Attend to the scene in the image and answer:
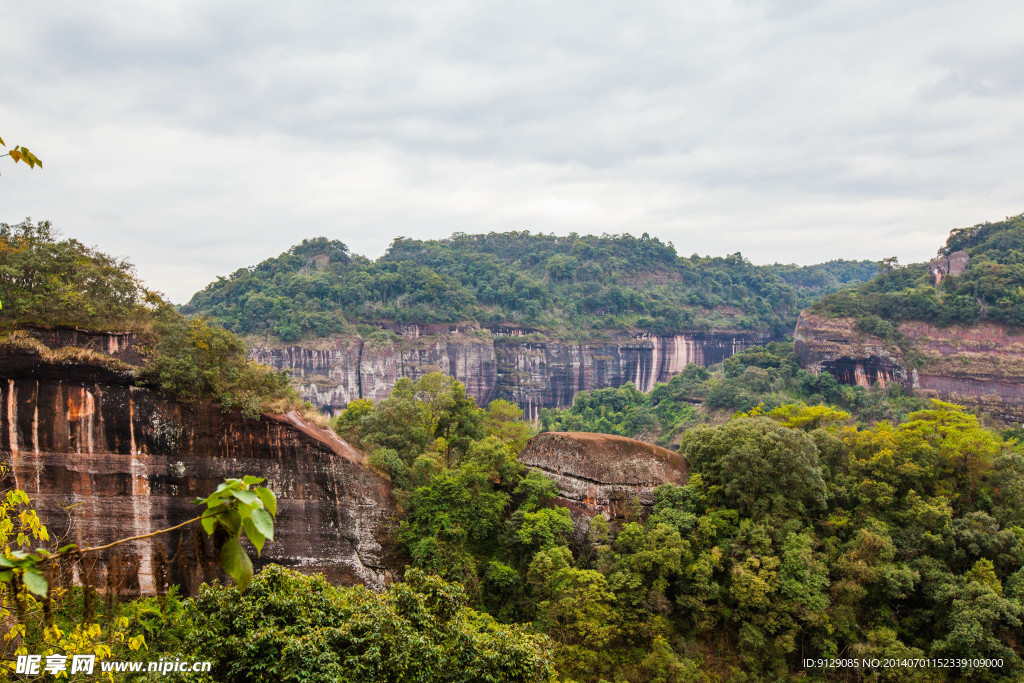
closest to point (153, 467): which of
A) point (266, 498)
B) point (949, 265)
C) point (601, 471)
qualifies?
point (601, 471)

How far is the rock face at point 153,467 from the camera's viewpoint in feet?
46.2

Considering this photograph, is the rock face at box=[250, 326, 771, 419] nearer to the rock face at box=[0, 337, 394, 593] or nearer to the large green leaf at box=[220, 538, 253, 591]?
the rock face at box=[0, 337, 394, 593]

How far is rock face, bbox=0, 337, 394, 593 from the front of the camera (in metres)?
14.1

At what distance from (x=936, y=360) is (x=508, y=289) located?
114ft

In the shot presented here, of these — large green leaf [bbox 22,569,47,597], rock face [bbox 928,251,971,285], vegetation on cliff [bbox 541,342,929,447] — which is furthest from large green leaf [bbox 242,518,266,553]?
rock face [bbox 928,251,971,285]

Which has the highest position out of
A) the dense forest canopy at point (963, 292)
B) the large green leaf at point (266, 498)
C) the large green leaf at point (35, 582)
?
the dense forest canopy at point (963, 292)

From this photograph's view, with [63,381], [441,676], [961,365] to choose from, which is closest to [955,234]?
[961,365]

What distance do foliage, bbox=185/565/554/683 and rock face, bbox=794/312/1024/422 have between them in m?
31.4

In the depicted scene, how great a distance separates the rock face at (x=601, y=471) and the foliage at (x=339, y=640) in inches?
261

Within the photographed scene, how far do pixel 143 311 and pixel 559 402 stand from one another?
4572 cm

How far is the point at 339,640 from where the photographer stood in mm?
8070

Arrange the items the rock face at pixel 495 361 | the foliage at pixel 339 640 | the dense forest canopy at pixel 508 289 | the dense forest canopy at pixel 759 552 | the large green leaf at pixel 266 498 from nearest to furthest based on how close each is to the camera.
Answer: the large green leaf at pixel 266 498 < the foliage at pixel 339 640 < the dense forest canopy at pixel 759 552 < the rock face at pixel 495 361 < the dense forest canopy at pixel 508 289

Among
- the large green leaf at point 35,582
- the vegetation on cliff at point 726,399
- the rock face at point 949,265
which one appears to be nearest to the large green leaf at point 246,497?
the large green leaf at point 35,582

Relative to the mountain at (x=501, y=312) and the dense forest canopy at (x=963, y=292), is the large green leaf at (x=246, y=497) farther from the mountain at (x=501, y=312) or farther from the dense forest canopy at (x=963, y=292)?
the mountain at (x=501, y=312)
